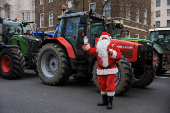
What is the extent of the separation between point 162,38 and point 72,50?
6710 mm

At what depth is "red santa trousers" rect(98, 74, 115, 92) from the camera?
480cm

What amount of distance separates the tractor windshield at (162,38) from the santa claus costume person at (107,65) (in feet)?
24.7

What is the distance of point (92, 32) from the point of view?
22.1ft

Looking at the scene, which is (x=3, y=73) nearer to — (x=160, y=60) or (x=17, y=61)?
(x=17, y=61)

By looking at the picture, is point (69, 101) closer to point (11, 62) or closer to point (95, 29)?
point (95, 29)

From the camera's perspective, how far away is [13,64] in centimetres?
793

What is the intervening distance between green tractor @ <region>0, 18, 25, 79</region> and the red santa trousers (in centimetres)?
414

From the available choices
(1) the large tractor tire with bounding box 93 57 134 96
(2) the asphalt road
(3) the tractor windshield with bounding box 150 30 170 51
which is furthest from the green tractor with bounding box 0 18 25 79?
(3) the tractor windshield with bounding box 150 30 170 51

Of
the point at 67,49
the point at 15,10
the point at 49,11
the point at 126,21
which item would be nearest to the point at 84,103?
the point at 67,49

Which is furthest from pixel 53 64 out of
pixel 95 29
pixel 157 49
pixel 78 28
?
pixel 157 49

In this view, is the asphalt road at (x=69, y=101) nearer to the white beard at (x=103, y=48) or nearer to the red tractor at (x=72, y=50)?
the red tractor at (x=72, y=50)

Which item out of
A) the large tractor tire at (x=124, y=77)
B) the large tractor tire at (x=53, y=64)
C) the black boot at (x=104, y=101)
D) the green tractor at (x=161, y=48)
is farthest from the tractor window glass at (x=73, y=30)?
the green tractor at (x=161, y=48)

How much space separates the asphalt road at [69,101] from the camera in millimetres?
4586

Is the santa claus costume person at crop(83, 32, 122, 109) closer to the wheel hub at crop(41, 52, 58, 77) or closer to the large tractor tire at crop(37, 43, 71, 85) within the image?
the large tractor tire at crop(37, 43, 71, 85)
